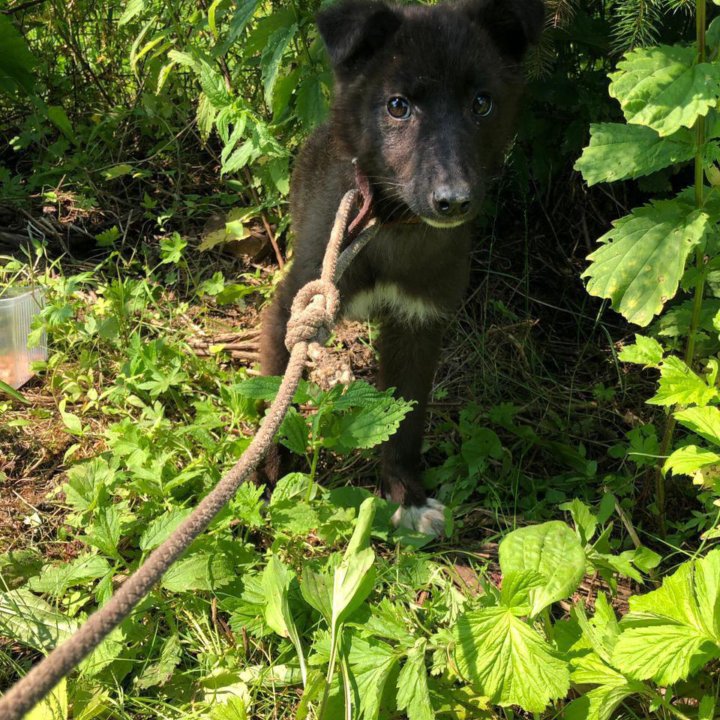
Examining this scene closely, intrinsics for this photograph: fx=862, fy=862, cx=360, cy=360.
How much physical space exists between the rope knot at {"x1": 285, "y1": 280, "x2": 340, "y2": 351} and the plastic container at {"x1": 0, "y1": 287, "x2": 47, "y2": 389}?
167 centimetres

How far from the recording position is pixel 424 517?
10.0 feet

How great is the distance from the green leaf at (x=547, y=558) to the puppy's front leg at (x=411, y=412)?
93 centimetres

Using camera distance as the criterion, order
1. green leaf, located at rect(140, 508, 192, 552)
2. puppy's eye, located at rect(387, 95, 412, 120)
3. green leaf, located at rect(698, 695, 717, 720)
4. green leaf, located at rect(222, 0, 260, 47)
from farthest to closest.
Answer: green leaf, located at rect(222, 0, 260, 47) < puppy's eye, located at rect(387, 95, 412, 120) < green leaf, located at rect(140, 508, 192, 552) < green leaf, located at rect(698, 695, 717, 720)

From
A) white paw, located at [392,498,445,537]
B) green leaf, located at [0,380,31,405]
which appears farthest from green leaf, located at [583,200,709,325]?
green leaf, located at [0,380,31,405]

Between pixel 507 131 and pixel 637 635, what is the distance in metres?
1.74

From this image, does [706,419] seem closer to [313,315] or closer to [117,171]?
[313,315]

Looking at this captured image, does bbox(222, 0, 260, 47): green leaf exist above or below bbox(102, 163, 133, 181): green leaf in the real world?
above

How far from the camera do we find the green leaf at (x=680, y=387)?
7.07 feet

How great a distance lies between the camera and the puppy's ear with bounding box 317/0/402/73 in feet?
8.48

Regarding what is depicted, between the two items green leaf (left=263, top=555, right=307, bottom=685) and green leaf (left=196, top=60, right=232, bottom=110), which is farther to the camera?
green leaf (left=196, top=60, right=232, bottom=110)

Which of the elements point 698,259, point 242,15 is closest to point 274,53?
point 242,15

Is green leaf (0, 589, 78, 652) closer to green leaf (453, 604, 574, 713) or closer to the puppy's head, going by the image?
green leaf (453, 604, 574, 713)

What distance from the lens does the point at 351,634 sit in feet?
6.97

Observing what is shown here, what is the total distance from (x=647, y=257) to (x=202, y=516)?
132cm
